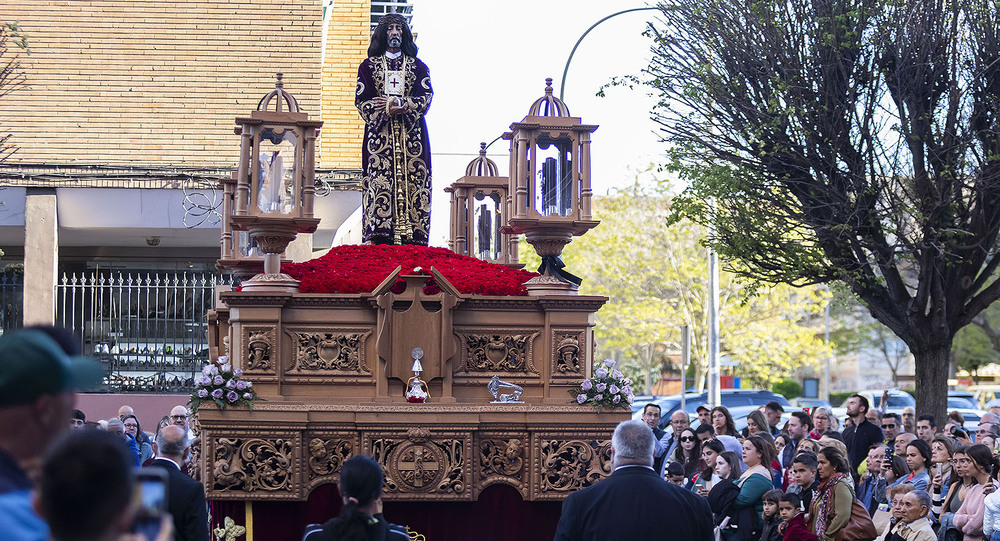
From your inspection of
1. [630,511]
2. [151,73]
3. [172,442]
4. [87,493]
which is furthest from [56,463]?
[151,73]

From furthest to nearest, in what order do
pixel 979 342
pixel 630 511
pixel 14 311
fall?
pixel 979 342, pixel 14 311, pixel 630 511

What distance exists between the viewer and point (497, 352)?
8992 millimetres

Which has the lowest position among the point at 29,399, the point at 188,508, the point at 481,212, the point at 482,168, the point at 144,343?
the point at 188,508

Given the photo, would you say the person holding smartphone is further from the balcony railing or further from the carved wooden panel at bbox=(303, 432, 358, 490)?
the balcony railing

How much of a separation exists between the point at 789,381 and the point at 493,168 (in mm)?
44533

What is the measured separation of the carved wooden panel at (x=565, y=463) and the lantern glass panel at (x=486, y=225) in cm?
361

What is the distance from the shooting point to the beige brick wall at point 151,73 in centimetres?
2112

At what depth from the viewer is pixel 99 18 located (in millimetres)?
21516

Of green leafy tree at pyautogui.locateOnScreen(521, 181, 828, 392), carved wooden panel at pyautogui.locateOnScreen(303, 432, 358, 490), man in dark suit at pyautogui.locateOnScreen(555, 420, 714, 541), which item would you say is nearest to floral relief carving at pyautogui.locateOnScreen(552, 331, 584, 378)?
carved wooden panel at pyautogui.locateOnScreen(303, 432, 358, 490)

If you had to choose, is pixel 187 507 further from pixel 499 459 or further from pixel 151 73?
pixel 151 73

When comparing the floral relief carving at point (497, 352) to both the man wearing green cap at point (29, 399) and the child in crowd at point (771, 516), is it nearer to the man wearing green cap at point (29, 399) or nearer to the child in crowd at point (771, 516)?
the child in crowd at point (771, 516)

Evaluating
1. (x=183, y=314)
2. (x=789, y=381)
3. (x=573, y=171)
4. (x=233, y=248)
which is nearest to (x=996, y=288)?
(x=573, y=171)

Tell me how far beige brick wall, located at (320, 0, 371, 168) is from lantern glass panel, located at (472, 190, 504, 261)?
1116cm

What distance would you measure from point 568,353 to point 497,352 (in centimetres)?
54
